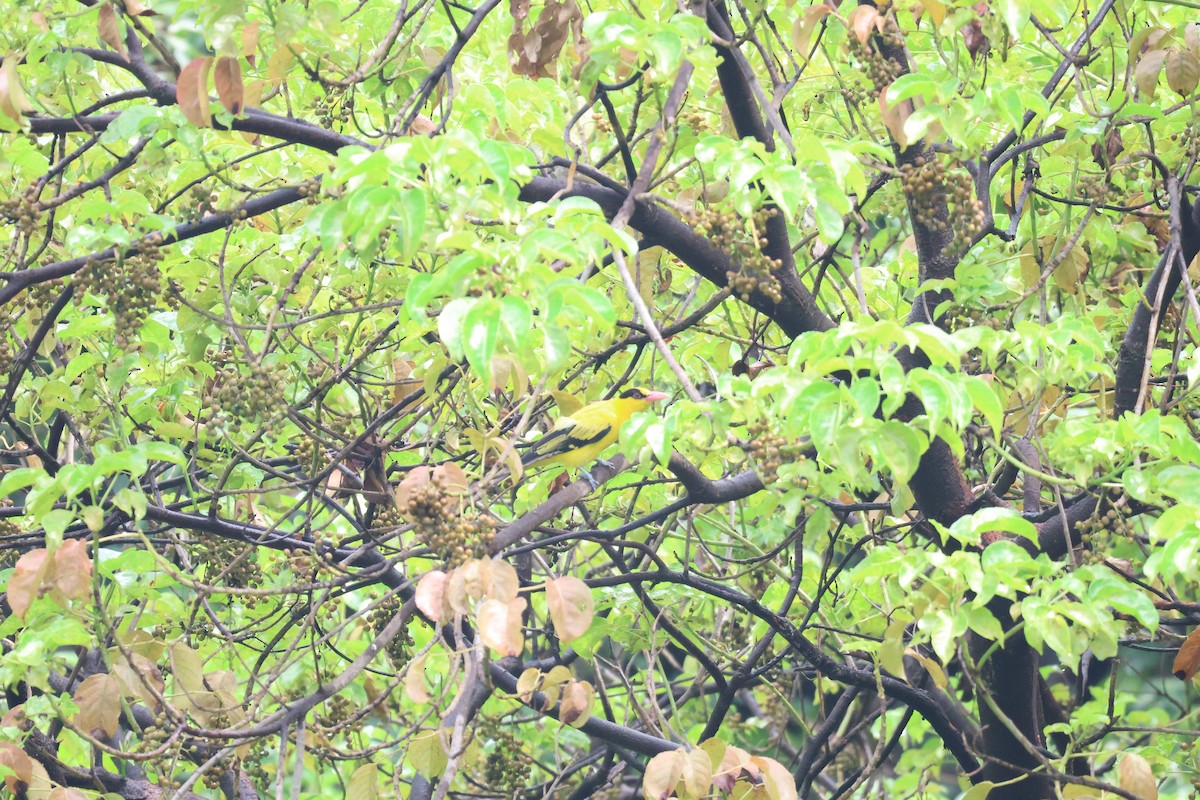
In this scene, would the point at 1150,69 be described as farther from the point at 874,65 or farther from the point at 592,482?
the point at 592,482

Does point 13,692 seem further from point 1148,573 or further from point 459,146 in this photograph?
point 1148,573

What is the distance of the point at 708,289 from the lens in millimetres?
5090

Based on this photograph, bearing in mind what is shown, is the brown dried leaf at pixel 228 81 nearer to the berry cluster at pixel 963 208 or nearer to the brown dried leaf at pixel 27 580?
the brown dried leaf at pixel 27 580

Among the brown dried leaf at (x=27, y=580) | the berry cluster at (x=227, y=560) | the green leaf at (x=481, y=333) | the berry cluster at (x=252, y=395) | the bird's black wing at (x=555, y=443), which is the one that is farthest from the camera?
the bird's black wing at (x=555, y=443)

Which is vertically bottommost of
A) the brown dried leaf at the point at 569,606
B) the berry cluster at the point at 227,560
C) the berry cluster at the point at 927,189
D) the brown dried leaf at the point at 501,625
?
the berry cluster at the point at 227,560

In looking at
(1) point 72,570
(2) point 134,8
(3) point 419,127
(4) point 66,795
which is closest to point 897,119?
(3) point 419,127

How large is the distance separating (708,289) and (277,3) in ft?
8.68

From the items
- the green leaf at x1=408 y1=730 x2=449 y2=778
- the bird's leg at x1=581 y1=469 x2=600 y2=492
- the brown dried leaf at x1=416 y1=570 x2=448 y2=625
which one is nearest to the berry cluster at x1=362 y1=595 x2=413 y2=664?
the green leaf at x1=408 y1=730 x2=449 y2=778

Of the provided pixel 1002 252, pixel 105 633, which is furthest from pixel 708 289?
pixel 105 633

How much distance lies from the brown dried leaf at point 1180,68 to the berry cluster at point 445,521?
2.33m

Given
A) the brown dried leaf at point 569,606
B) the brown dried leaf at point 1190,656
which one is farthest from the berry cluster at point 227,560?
the brown dried leaf at point 1190,656

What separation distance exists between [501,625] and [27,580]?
1188 millimetres

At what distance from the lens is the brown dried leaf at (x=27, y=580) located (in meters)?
2.59

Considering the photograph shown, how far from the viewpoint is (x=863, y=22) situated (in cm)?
282
